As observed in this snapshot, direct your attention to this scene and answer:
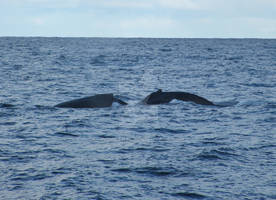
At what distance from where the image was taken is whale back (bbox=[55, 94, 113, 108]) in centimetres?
1883

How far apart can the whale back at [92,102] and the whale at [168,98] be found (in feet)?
5.44

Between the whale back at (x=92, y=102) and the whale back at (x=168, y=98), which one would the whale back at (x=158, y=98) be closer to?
the whale back at (x=168, y=98)

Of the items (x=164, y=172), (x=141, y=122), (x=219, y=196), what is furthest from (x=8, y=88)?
(x=219, y=196)

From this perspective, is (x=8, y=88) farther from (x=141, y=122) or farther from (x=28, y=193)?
(x=28, y=193)

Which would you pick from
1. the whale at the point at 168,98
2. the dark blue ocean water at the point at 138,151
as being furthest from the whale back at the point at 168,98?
the dark blue ocean water at the point at 138,151

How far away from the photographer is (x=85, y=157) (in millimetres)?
11078

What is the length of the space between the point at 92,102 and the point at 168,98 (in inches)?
130

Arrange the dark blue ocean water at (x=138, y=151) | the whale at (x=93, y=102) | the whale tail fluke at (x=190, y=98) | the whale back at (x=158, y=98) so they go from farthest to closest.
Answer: the whale tail fluke at (x=190, y=98), the whale back at (x=158, y=98), the whale at (x=93, y=102), the dark blue ocean water at (x=138, y=151)

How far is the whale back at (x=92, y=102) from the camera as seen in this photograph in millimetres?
18828

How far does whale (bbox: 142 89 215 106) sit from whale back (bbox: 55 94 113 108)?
1658 mm

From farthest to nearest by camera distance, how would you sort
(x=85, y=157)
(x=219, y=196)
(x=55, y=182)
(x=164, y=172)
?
(x=85, y=157)
(x=164, y=172)
(x=55, y=182)
(x=219, y=196)

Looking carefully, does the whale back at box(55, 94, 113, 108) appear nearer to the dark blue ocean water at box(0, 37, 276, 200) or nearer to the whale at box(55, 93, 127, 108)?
the whale at box(55, 93, 127, 108)

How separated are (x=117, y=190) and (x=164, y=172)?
1501mm

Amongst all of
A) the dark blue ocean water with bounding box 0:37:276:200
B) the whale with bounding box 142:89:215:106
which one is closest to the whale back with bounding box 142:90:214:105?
the whale with bounding box 142:89:215:106
